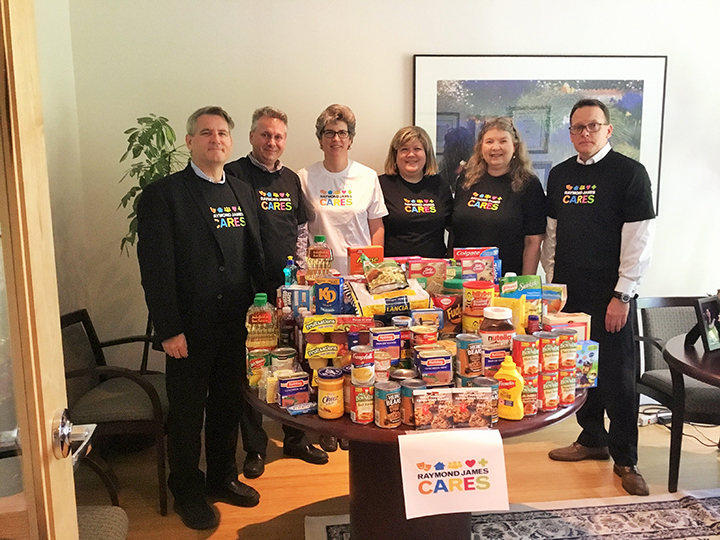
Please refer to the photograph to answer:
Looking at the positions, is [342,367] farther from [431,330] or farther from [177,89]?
[177,89]

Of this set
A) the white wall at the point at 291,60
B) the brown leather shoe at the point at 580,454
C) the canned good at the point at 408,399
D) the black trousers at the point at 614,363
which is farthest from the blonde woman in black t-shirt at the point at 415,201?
the canned good at the point at 408,399

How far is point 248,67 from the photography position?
3334 millimetres

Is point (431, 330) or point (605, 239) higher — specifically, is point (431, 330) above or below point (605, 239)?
below

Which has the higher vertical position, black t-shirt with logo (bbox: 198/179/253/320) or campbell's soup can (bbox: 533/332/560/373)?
black t-shirt with logo (bbox: 198/179/253/320)

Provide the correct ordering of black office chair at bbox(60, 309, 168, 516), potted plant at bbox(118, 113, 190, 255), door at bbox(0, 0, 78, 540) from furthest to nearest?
potted plant at bbox(118, 113, 190, 255) → black office chair at bbox(60, 309, 168, 516) → door at bbox(0, 0, 78, 540)

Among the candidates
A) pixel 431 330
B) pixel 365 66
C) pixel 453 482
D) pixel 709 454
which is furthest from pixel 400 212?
pixel 709 454

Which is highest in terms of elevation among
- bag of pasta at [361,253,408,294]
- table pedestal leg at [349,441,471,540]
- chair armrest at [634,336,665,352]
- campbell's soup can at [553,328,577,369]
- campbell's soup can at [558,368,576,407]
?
bag of pasta at [361,253,408,294]

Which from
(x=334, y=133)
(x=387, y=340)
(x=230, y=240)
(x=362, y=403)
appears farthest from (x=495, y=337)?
(x=334, y=133)

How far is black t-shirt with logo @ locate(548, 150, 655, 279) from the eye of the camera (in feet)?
8.68

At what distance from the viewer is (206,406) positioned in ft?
8.48

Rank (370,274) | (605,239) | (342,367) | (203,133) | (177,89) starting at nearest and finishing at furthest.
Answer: (342,367) → (370,274) → (203,133) → (605,239) → (177,89)

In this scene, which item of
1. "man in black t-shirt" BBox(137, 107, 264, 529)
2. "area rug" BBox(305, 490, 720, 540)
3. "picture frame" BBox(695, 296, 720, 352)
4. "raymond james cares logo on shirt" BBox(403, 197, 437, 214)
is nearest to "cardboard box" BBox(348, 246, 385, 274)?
"man in black t-shirt" BBox(137, 107, 264, 529)

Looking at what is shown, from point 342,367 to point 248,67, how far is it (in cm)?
234

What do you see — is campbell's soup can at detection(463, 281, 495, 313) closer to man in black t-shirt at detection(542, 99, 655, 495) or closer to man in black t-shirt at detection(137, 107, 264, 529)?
man in black t-shirt at detection(137, 107, 264, 529)
